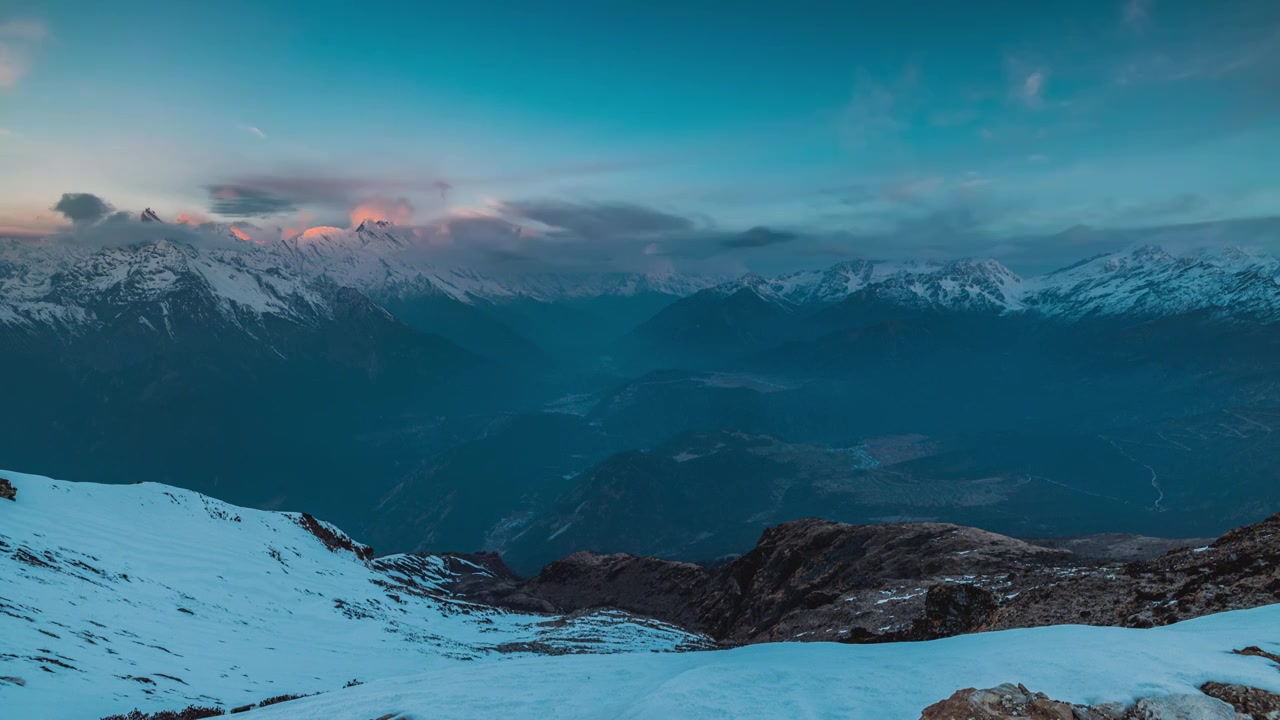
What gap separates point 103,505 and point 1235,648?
72.8 m

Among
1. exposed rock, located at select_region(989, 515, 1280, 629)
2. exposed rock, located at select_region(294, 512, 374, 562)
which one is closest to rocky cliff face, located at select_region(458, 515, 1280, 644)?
exposed rock, located at select_region(989, 515, 1280, 629)

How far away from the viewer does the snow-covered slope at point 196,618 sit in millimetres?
25031

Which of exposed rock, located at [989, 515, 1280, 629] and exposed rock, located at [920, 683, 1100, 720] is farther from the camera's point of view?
exposed rock, located at [989, 515, 1280, 629]

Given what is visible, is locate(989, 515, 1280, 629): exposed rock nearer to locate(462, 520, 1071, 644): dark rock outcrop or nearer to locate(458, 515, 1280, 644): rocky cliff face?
locate(458, 515, 1280, 644): rocky cliff face

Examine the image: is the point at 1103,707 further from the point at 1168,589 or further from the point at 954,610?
the point at 954,610

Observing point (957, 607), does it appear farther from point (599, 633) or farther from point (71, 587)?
point (71, 587)

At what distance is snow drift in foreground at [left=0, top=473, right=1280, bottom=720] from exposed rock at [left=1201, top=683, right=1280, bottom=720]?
0.34m

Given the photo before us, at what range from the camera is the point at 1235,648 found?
1440 centimetres

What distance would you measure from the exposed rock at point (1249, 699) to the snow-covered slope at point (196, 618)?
30.9 metres

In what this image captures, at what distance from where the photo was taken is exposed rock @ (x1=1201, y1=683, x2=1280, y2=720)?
37.6 feet

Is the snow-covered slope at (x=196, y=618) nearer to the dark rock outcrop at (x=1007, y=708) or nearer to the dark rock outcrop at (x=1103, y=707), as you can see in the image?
the dark rock outcrop at (x=1007, y=708)

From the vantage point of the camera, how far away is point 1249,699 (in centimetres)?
1175

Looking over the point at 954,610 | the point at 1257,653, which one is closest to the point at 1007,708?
the point at 1257,653

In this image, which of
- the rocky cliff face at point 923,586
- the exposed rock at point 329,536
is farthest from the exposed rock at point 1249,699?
the exposed rock at point 329,536
